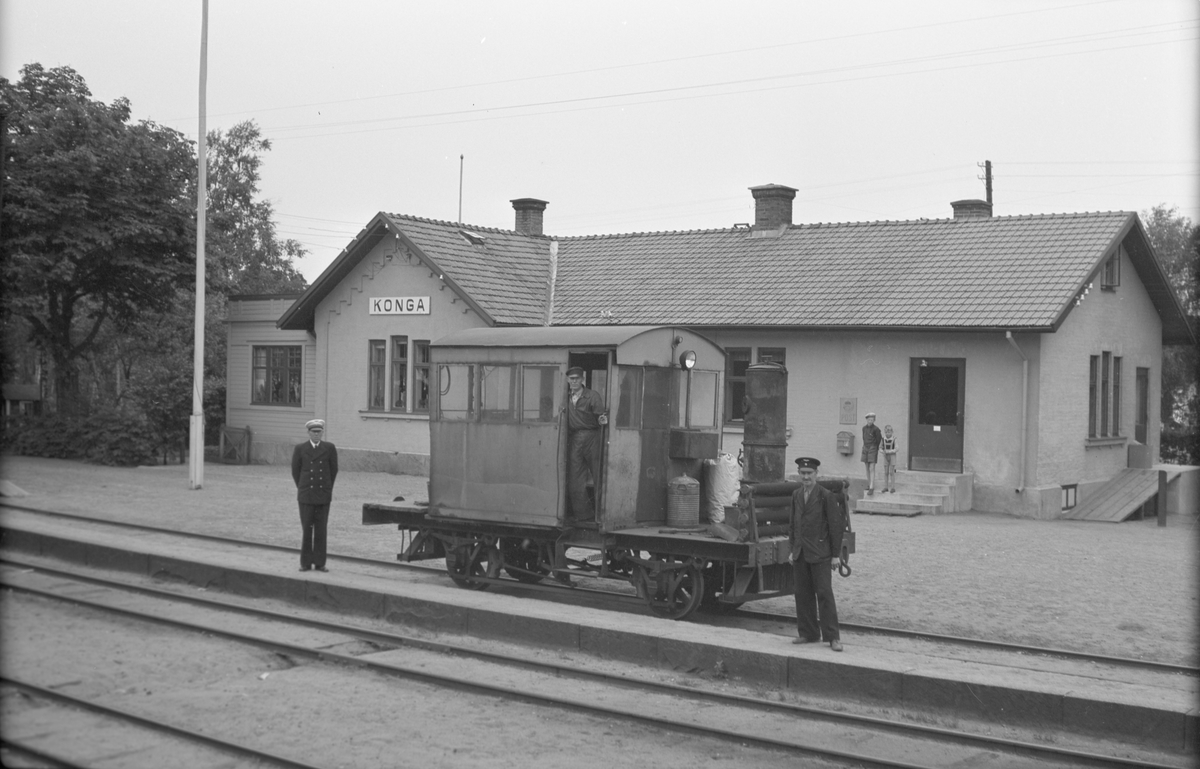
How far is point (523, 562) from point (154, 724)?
5.98 m

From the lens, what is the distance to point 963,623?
1204 centimetres

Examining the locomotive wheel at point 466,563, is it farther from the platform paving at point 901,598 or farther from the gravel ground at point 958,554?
the gravel ground at point 958,554

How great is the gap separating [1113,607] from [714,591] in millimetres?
4452

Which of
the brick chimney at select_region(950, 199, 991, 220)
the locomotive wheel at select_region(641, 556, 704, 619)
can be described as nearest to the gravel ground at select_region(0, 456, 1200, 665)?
the locomotive wheel at select_region(641, 556, 704, 619)

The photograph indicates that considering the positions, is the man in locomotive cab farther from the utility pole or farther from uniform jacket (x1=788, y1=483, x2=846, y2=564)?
the utility pole

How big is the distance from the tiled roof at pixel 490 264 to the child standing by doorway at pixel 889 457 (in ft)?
28.2

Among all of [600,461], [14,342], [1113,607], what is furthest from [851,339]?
[14,342]

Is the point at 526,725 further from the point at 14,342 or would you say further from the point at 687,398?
the point at 14,342

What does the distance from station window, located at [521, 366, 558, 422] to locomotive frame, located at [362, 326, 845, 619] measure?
1 cm

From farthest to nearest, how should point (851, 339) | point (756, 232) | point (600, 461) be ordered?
point (756, 232)
point (851, 339)
point (600, 461)

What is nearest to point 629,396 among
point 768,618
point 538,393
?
point 538,393

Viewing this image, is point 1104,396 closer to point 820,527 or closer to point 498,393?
point 498,393

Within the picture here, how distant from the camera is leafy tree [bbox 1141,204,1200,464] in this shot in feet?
117

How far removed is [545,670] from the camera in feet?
32.7
